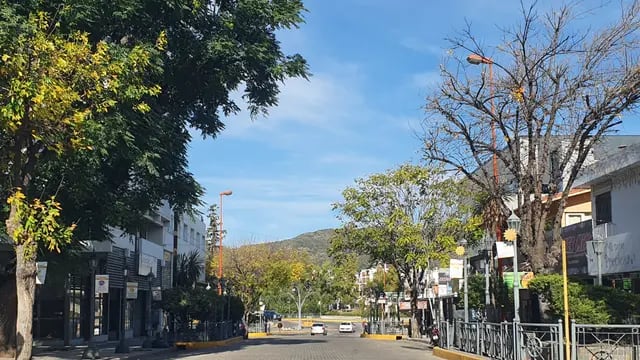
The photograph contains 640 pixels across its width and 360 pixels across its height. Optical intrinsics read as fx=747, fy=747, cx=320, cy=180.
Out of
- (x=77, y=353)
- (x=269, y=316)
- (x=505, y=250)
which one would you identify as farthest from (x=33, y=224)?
(x=269, y=316)

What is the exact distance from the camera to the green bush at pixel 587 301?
1959cm

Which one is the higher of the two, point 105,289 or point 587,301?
point 105,289

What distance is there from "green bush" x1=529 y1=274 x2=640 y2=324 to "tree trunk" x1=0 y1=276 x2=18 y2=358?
56.7ft

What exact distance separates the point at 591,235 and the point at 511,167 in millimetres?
8329

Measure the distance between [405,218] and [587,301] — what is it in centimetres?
2602

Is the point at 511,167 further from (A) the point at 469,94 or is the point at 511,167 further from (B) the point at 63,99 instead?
(B) the point at 63,99

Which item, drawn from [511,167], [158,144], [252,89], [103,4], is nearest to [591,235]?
[511,167]

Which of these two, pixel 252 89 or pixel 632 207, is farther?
pixel 252 89

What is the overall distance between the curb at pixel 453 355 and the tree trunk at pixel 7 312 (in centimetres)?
1555

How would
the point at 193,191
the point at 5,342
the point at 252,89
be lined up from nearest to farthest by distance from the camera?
the point at 5,342 < the point at 193,191 < the point at 252,89

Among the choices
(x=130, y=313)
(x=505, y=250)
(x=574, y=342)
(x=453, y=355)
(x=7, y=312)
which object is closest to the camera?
(x=574, y=342)

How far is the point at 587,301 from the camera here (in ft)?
65.5

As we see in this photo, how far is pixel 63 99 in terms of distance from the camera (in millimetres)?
15117

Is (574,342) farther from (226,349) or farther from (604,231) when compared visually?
(226,349)
